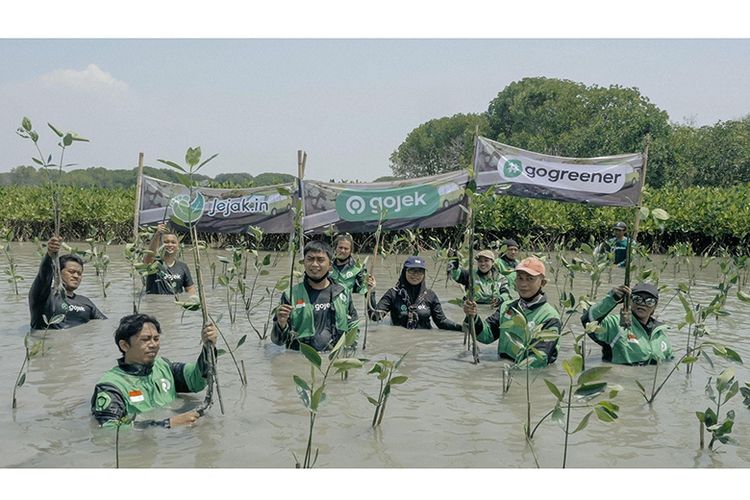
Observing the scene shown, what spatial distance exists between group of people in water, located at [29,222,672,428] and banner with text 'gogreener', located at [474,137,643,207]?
1.39 metres

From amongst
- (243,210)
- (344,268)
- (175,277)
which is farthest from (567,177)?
(243,210)

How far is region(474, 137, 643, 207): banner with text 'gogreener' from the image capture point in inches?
479

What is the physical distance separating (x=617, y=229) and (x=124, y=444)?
11.1 meters

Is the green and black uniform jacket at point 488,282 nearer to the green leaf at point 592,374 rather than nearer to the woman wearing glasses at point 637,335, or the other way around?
the woman wearing glasses at point 637,335

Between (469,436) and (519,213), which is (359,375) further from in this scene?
(519,213)

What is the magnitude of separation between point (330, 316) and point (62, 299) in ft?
10.8

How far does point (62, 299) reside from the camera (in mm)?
8516

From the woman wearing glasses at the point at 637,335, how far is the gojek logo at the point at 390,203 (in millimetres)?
6876

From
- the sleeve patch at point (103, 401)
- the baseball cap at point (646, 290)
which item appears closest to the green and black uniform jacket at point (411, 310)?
the baseball cap at point (646, 290)

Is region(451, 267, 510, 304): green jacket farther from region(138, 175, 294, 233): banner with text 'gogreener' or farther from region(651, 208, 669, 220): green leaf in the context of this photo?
region(138, 175, 294, 233): banner with text 'gogreener'

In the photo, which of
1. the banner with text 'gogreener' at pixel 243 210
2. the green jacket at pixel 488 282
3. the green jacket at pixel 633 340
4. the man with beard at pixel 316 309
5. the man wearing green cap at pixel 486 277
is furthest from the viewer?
the banner with text 'gogreener' at pixel 243 210

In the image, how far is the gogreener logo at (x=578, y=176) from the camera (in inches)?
488

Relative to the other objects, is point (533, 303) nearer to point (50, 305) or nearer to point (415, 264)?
point (415, 264)

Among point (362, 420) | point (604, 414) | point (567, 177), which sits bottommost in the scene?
point (362, 420)
